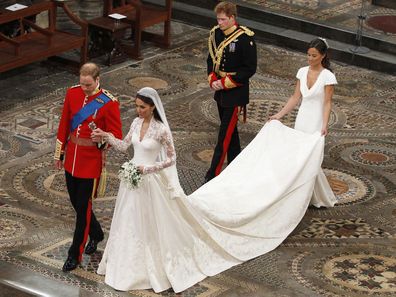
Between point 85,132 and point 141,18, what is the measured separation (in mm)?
6807

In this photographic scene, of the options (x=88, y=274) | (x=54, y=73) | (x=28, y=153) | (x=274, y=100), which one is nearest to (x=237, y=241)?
(x=88, y=274)

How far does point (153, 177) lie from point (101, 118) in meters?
0.68

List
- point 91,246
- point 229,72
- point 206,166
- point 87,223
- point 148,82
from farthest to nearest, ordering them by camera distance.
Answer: point 148,82 < point 206,166 < point 229,72 < point 91,246 < point 87,223

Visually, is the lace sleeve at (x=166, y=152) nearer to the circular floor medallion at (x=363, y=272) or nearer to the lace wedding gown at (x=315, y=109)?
the circular floor medallion at (x=363, y=272)

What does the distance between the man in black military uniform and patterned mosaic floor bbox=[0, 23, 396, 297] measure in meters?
0.59

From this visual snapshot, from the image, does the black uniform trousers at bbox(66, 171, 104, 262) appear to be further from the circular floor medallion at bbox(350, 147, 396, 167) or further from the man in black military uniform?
the circular floor medallion at bbox(350, 147, 396, 167)

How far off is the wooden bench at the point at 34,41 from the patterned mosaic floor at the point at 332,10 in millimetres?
4001

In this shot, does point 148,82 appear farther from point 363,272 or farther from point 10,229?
point 363,272

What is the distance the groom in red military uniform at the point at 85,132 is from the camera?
10398 mm

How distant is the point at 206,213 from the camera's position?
36.4ft

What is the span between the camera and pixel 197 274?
423 inches

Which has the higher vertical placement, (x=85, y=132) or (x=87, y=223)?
(x=85, y=132)

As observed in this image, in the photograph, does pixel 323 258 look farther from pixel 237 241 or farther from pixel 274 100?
pixel 274 100

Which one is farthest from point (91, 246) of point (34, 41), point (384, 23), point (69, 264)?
point (384, 23)
